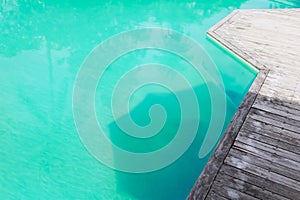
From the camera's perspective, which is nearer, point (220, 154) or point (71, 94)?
point (220, 154)

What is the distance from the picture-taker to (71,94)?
5648 millimetres

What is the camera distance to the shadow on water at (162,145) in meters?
3.76

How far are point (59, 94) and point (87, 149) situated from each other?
5.97 feet

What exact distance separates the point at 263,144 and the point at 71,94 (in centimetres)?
409

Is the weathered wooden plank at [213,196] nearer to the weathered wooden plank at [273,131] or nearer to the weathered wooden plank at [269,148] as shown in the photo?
the weathered wooden plank at [269,148]

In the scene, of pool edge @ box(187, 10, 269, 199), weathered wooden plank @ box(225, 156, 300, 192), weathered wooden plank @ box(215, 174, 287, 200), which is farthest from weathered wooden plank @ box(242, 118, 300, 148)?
weathered wooden plank @ box(215, 174, 287, 200)

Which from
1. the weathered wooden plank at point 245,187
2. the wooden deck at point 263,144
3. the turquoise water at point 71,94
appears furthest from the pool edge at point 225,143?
the turquoise water at point 71,94

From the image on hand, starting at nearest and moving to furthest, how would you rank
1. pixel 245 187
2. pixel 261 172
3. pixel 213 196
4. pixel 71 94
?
pixel 213 196, pixel 245 187, pixel 261 172, pixel 71 94

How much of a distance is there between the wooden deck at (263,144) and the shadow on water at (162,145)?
1074 mm

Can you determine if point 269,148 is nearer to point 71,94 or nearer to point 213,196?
point 213,196

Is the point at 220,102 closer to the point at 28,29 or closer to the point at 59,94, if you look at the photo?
the point at 59,94

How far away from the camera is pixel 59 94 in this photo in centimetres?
559

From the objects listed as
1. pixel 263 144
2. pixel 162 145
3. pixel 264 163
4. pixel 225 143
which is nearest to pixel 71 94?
pixel 162 145

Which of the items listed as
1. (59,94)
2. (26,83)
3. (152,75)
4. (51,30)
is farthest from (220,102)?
(51,30)
